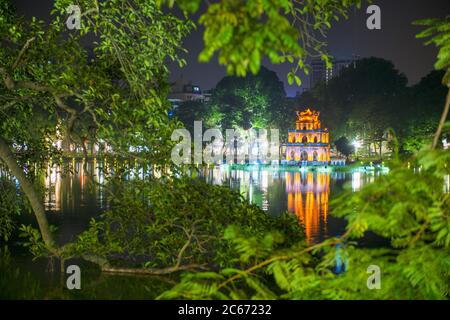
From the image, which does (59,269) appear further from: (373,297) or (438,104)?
(438,104)

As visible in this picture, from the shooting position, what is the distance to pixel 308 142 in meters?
97.5

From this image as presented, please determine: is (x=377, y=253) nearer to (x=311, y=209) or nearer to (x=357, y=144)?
(x=311, y=209)

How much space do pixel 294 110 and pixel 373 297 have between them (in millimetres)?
110011

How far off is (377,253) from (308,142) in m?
92.4

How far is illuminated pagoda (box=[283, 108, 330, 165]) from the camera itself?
318 ft

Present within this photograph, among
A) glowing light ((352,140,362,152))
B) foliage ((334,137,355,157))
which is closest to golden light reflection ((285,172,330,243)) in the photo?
foliage ((334,137,355,157))

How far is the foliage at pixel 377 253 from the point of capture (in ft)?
17.2

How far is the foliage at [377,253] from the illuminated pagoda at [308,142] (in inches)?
3561

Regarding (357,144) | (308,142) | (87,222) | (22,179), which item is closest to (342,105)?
(357,144)

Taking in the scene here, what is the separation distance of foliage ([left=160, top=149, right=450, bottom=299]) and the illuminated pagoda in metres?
90.5

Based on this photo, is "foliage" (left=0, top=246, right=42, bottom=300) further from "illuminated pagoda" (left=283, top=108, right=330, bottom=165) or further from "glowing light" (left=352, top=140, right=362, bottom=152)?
"glowing light" (left=352, top=140, right=362, bottom=152)

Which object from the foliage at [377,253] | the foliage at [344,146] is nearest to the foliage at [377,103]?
the foliage at [344,146]

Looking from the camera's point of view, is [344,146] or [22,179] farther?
[344,146]
